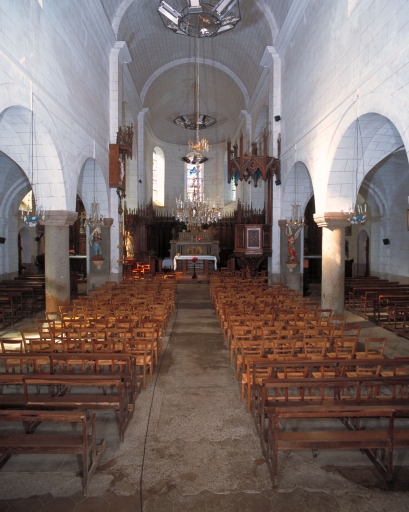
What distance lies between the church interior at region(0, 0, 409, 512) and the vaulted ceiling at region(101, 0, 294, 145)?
0.53 ft

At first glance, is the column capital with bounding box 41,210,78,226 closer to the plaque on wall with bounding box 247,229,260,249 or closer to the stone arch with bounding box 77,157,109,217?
the stone arch with bounding box 77,157,109,217

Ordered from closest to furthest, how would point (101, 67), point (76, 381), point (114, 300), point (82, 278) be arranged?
point (76, 381)
point (114, 300)
point (101, 67)
point (82, 278)

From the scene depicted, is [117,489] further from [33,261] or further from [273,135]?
[33,261]

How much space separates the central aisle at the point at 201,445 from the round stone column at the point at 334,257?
18.4 feet

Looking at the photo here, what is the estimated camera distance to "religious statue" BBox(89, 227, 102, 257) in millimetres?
17328

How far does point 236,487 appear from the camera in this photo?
13.2 ft

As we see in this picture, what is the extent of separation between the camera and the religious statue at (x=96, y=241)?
1733 centimetres

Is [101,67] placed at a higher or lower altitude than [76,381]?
higher

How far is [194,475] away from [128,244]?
2099cm

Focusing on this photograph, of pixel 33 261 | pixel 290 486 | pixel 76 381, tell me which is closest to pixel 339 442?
pixel 290 486

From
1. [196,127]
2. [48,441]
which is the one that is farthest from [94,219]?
[48,441]

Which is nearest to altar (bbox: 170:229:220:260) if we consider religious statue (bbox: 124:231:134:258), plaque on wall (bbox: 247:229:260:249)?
religious statue (bbox: 124:231:134:258)

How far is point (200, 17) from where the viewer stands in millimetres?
16844

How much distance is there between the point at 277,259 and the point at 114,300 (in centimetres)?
1004
